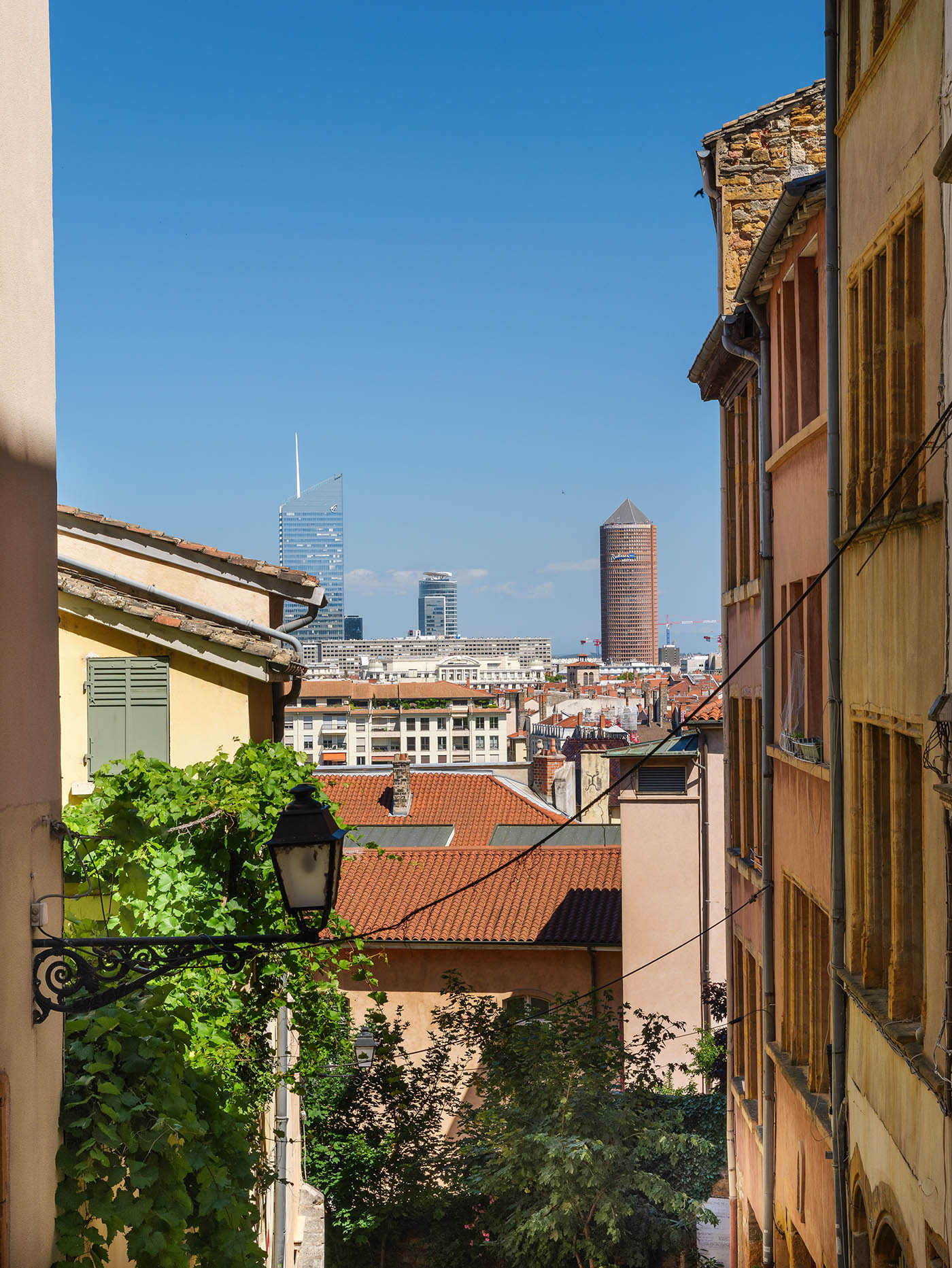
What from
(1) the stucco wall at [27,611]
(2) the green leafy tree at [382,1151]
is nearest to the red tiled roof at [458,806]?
(2) the green leafy tree at [382,1151]

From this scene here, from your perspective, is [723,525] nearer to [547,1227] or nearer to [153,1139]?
[547,1227]

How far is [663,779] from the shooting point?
73.5ft

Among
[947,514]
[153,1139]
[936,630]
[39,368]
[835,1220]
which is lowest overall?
[835,1220]

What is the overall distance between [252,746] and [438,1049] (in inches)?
375

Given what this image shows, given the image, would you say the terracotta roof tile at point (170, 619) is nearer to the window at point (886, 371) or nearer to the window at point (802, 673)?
the window at point (802, 673)

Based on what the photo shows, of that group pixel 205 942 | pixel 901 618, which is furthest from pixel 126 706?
pixel 901 618

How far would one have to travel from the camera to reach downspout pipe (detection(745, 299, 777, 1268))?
38.7 feet

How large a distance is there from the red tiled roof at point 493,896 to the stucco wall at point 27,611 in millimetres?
17205

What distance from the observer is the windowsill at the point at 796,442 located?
9.66 m

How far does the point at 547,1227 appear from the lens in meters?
13.7

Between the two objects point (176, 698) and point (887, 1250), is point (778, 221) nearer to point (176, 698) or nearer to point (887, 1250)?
point (176, 698)

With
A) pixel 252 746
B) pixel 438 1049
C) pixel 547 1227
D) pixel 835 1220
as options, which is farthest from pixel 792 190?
pixel 438 1049

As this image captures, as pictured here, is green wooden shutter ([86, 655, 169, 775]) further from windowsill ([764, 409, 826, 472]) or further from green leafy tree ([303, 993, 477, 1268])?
green leafy tree ([303, 993, 477, 1268])

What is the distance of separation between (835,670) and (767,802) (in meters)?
3.68
